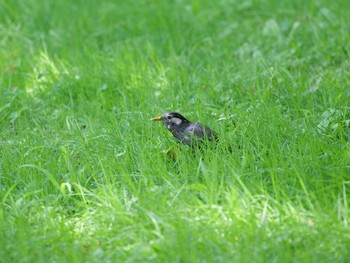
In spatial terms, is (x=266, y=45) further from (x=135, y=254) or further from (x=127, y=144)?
(x=135, y=254)

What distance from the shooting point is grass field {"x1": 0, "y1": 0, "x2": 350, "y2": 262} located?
153 inches

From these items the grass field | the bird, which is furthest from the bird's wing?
the grass field

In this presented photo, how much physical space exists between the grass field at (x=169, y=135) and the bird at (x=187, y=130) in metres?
0.08

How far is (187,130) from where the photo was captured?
498 centimetres

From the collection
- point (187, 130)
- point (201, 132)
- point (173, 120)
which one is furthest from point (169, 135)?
point (201, 132)

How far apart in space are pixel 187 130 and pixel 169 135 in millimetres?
288

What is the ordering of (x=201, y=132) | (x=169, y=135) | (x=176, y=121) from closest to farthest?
(x=201, y=132)
(x=176, y=121)
(x=169, y=135)

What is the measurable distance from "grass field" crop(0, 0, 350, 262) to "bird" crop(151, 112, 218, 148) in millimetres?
84

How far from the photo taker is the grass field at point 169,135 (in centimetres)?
388

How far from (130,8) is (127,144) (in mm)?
3771

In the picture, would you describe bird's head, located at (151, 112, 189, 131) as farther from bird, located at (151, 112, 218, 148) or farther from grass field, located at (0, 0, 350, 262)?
grass field, located at (0, 0, 350, 262)

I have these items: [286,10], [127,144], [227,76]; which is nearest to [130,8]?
[286,10]

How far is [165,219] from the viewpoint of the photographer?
399 cm

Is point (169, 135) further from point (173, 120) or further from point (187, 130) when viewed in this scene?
point (187, 130)
